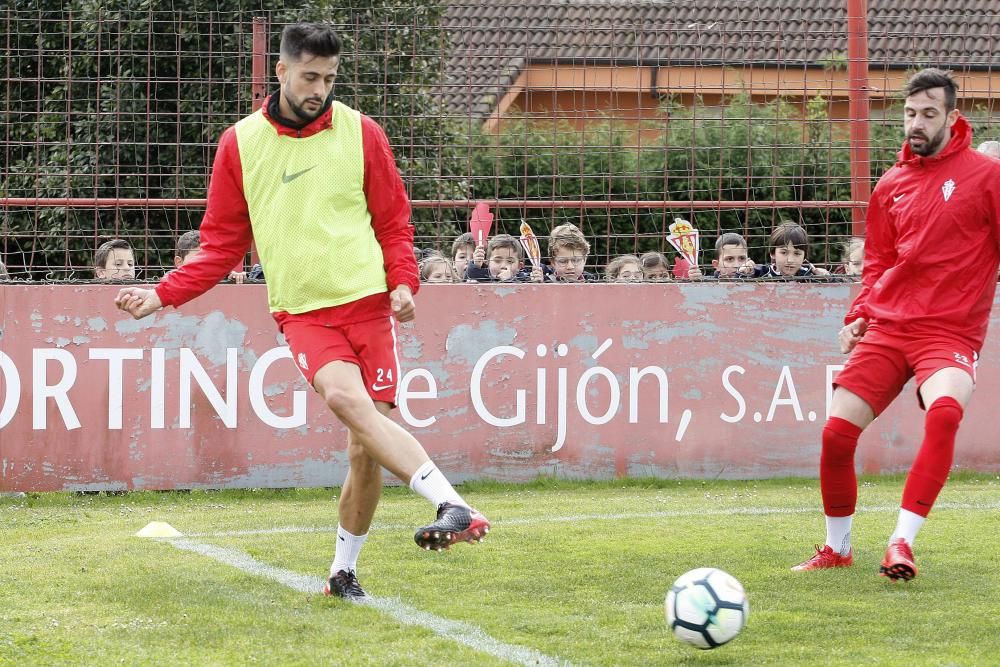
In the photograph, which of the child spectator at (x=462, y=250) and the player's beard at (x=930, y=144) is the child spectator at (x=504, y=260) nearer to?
the child spectator at (x=462, y=250)

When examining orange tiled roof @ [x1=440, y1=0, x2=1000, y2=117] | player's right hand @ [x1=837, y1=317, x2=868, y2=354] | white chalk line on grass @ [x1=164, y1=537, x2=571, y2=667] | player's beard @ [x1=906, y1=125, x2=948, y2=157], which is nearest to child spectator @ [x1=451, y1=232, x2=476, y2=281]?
orange tiled roof @ [x1=440, y1=0, x2=1000, y2=117]

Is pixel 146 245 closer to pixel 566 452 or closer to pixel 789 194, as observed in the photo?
pixel 566 452

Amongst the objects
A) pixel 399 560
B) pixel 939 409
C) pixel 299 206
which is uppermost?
pixel 299 206

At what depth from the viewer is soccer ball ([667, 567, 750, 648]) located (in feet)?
15.8

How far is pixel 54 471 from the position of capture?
32.5ft

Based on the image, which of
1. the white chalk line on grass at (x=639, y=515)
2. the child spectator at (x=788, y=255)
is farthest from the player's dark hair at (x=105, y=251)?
the child spectator at (x=788, y=255)

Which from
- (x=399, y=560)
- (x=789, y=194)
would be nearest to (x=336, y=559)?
(x=399, y=560)

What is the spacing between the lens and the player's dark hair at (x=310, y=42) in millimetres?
5602

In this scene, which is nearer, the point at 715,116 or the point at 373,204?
the point at 373,204

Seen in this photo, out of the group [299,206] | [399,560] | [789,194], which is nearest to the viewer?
[299,206]

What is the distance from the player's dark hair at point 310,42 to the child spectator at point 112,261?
4832 millimetres

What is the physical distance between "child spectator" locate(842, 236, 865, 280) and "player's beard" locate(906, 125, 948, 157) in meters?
4.39

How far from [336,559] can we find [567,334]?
Result: 4.60 meters

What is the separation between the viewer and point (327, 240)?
5762mm
